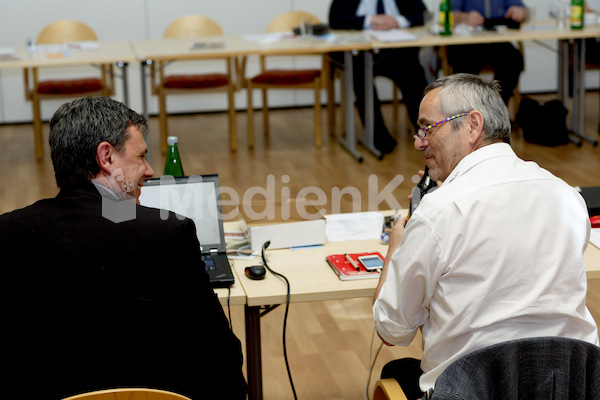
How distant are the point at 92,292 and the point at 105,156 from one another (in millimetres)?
276

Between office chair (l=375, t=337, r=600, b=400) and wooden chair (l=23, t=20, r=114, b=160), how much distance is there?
4525 mm

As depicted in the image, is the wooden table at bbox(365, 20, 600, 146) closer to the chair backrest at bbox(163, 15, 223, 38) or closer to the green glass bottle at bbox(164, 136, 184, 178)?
the chair backrest at bbox(163, 15, 223, 38)

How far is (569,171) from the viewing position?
5.08m

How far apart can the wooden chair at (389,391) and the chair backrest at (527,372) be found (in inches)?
12.7

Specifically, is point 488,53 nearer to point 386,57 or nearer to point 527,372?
point 386,57

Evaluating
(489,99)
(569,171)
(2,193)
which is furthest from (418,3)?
(489,99)

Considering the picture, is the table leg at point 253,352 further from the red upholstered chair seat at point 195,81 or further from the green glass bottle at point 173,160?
the red upholstered chair seat at point 195,81

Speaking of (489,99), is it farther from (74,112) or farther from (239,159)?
(239,159)

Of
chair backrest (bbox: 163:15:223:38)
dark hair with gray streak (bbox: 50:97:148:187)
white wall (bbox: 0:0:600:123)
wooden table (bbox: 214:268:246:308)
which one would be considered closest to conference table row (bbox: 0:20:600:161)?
chair backrest (bbox: 163:15:223:38)

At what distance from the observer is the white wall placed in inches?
262

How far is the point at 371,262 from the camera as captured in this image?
213cm

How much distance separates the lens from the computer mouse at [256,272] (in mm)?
2064

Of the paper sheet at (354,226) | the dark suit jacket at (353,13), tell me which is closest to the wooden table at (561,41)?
the dark suit jacket at (353,13)

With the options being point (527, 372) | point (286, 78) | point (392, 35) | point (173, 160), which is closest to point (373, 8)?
point (392, 35)
